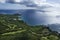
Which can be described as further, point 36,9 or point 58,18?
point 36,9

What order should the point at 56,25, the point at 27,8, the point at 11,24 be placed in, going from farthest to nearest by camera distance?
1. the point at 27,8
2. the point at 56,25
3. the point at 11,24

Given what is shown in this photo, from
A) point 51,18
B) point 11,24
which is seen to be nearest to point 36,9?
point 51,18

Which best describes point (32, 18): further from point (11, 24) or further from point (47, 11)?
point (11, 24)

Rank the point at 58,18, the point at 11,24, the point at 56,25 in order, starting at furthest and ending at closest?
the point at 58,18, the point at 56,25, the point at 11,24

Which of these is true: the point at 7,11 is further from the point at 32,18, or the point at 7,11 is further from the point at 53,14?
the point at 53,14

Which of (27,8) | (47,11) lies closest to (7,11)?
(27,8)

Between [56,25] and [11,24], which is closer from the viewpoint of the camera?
[11,24]

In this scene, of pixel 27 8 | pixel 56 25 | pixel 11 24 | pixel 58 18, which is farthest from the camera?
pixel 27 8
